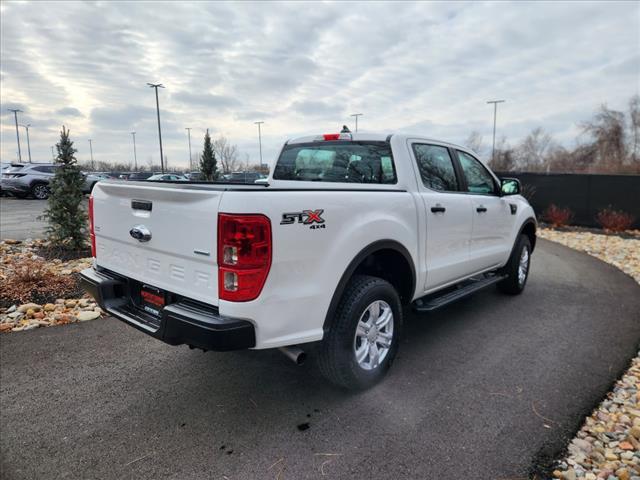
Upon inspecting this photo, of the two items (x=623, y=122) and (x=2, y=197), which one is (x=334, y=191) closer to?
(x=2, y=197)

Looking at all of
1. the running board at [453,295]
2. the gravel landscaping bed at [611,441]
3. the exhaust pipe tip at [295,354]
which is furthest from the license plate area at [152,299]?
the gravel landscaping bed at [611,441]

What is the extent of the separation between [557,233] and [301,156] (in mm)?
9750

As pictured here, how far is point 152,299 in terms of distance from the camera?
2.88 metres

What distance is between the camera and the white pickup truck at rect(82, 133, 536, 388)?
7.75 ft

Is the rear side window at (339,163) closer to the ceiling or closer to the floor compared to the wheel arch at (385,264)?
closer to the ceiling

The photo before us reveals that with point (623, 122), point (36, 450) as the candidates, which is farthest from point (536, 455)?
point (623, 122)

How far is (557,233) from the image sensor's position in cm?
1150

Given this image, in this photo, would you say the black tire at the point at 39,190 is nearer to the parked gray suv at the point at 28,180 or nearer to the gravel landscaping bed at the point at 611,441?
the parked gray suv at the point at 28,180

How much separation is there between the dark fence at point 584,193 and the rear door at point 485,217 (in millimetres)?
8591

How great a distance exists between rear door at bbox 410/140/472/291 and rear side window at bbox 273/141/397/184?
1.03 ft

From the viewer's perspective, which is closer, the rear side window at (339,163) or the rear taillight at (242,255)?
the rear taillight at (242,255)

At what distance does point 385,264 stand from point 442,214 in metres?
0.79

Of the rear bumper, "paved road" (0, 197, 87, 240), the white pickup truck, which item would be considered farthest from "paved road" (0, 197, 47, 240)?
the rear bumper

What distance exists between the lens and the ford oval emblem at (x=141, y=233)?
278cm
